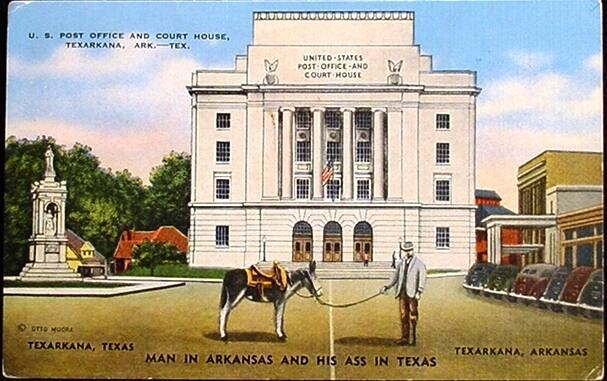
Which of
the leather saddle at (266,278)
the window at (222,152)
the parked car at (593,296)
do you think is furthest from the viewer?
the window at (222,152)

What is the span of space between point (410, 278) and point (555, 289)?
23.4 inches

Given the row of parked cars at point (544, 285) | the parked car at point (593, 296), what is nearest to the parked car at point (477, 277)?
the row of parked cars at point (544, 285)

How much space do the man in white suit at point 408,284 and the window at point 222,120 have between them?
907mm

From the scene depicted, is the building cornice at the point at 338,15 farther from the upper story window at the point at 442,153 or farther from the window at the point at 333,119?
the upper story window at the point at 442,153

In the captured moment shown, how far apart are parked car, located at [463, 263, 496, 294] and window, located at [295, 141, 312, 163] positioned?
33.2 inches

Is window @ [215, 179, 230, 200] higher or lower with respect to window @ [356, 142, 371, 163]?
lower

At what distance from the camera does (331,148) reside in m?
4.76

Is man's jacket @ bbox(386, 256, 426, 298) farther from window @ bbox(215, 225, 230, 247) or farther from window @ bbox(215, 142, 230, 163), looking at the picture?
window @ bbox(215, 142, 230, 163)

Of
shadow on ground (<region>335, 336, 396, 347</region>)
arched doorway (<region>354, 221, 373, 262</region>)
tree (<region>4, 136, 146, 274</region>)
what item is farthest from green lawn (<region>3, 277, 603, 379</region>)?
tree (<region>4, 136, 146, 274</region>)

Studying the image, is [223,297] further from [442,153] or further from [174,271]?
[442,153]

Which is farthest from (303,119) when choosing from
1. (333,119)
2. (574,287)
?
(574,287)

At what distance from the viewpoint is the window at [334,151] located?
4.73 m

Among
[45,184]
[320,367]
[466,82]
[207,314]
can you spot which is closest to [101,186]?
[45,184]

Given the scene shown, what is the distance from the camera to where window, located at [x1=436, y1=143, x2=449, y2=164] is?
15.1 feet
